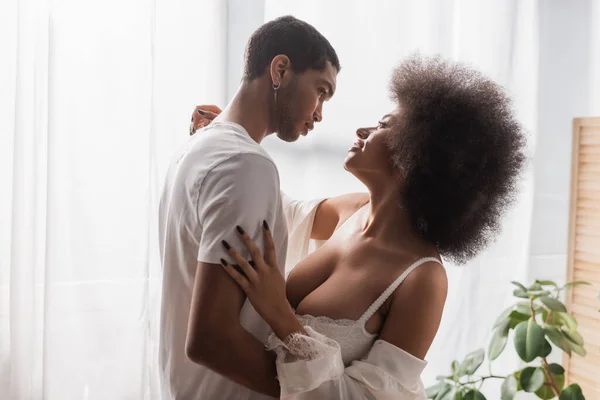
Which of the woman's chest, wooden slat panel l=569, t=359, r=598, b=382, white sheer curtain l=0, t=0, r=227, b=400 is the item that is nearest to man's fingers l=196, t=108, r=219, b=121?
white sheer curtain l=0, t=0, r=227, b=400

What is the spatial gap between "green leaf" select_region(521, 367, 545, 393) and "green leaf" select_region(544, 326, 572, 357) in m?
0.12

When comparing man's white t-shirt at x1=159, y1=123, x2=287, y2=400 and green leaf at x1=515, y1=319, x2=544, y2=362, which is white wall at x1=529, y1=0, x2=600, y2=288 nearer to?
green leaf at x1=515, y1=319, x2=544, y2=362

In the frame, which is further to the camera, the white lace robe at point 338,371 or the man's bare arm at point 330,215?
the man's bare arm at point 330,215

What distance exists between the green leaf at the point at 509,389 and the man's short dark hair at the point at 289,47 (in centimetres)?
156

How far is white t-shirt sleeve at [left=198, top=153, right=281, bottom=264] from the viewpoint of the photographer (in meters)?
1.26

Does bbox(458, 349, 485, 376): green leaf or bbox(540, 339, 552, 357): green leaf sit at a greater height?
bbox(540, 339, 552, 357): green leaf

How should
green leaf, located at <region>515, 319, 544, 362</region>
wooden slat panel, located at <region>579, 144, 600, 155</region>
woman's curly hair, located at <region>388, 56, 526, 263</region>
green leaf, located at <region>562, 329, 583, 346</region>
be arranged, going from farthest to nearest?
wooden slat panel, located at <region>579, 144, 600, 155</region>
green leaf, located at <region>562, 329, 583, 346</region>
green leaf, located at <region>515, 319, 544, 362</region>
woman's curly hair, located at <region>388, 56, 526, 263</region>

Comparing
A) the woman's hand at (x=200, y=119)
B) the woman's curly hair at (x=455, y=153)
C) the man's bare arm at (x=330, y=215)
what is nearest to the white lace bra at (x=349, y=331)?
the woman's curly hair at (x=455, y=153)

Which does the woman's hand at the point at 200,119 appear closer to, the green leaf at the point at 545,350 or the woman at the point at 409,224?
the woman at the point at 409,224

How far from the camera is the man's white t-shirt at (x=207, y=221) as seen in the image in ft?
4.17

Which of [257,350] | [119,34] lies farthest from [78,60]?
[257,350]

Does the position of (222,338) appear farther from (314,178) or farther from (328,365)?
(314,178)

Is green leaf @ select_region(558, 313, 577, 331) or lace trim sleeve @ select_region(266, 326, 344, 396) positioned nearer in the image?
lace trim sleeve @ select_region(266, 326, 344, 396)

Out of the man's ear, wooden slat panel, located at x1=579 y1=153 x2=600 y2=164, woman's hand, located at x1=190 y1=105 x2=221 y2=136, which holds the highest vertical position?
the man's ear
